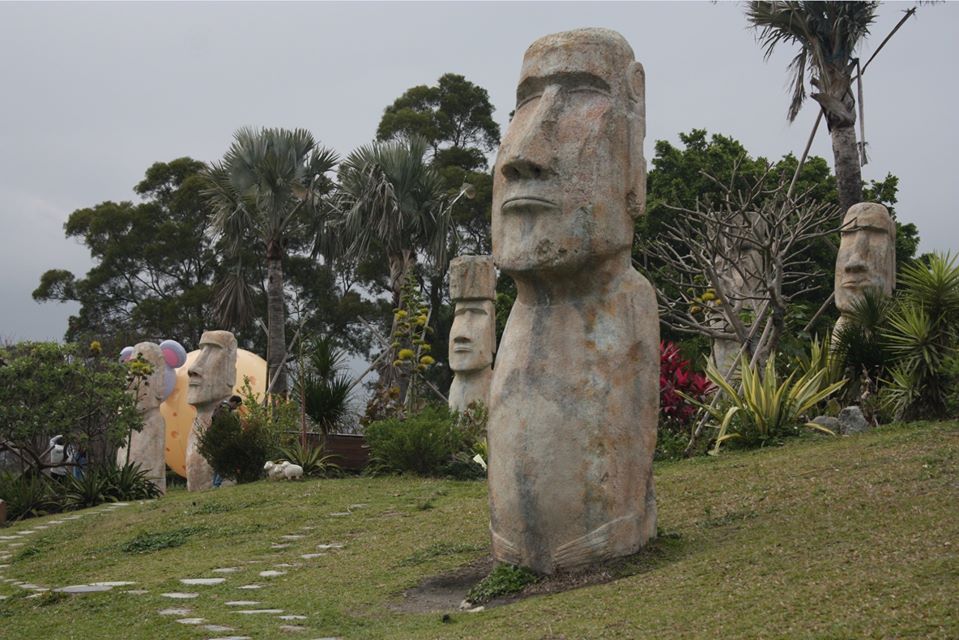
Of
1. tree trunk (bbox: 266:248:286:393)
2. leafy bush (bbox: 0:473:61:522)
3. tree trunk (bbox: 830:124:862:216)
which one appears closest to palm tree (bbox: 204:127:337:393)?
tree trunk (bbox: 266:248:286:393)

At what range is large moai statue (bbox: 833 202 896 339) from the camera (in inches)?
606

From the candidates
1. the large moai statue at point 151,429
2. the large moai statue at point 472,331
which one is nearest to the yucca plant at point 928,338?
the large moai statue at point 472,331

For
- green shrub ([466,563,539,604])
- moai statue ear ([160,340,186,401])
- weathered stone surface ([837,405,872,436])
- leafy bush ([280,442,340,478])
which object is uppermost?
moai statue ear ([160,340,186,401])

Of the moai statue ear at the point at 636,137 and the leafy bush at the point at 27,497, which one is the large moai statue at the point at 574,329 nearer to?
the moai statue ear at the point at 636,137

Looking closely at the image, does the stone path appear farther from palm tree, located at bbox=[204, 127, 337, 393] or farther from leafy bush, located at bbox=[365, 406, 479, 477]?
palm tree, located at bbox=[204, 127, 337, 393]

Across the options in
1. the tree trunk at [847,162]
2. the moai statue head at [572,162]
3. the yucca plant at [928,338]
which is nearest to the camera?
the moai statue head at [572,162]

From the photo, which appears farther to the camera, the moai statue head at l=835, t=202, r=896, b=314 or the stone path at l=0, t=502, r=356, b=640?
the moai statue head at l=835, t=202, r=896, b=314

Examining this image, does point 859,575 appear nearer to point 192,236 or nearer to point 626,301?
point 626,301

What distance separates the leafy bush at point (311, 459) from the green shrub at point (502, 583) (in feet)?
28.1

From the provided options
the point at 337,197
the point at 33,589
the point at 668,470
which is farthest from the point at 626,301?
the point at 337,197

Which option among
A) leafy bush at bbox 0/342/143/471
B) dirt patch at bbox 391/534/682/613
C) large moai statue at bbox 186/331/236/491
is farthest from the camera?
large moai statue at bbox 186/331/236/491

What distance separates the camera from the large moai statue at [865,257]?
15398 mm

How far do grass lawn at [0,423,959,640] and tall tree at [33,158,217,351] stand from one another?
25694mm

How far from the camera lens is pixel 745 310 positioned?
17.8 meters
